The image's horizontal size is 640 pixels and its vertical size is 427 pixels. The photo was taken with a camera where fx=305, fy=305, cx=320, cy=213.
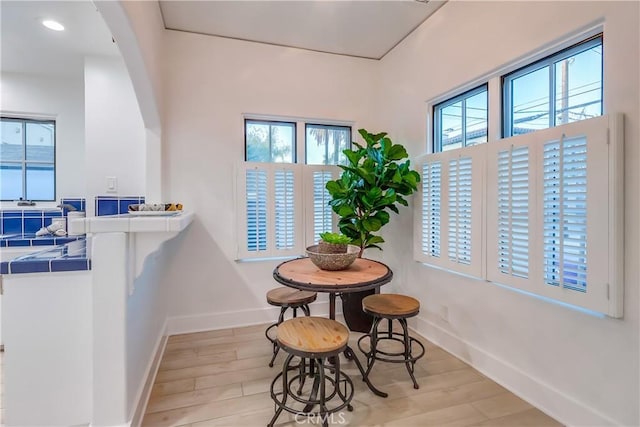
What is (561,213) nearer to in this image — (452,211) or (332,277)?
(452,211)

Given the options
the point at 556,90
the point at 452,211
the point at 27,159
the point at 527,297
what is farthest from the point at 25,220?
the point at 556,90

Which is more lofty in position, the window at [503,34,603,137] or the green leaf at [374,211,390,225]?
the window at [503,34,603,137]

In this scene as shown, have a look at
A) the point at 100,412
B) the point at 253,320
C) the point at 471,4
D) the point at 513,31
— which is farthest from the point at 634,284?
the point at 253,320

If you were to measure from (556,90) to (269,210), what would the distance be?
2471 millimetres

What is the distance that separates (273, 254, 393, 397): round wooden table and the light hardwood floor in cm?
20

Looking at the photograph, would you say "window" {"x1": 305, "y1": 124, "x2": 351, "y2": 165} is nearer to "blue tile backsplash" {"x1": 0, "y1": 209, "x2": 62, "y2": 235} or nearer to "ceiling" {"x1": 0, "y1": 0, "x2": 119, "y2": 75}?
"ceiling" {"x1": 0, "y1": 0, "x2": 119, "y2": 75}

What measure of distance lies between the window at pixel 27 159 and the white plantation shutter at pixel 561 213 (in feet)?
15.0

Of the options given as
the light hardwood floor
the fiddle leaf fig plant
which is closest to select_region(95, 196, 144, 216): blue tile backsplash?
the light hardwood floor

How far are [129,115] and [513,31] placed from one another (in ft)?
10.8

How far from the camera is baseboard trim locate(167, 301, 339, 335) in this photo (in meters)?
2.98

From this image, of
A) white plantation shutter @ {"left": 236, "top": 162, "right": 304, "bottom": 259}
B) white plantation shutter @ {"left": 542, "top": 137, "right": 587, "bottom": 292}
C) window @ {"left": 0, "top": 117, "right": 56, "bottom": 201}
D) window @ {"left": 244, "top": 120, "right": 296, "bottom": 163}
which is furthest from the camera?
window @ {"left": 0, "top": 117, "right": 56, "bottom": 201}

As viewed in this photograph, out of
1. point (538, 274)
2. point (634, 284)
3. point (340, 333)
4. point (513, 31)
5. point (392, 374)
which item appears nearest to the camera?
point (634, 284)

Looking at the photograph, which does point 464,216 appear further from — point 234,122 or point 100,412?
point 100,412

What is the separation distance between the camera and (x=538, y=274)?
183cm
